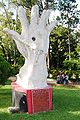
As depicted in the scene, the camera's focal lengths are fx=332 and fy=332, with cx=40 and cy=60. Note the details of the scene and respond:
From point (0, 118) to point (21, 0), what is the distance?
16.8m

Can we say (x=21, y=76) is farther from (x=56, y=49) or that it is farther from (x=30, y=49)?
(x=56, y=49)

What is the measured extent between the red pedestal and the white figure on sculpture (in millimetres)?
255

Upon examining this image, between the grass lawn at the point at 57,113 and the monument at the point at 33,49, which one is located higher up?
the monument at the point at 33,49

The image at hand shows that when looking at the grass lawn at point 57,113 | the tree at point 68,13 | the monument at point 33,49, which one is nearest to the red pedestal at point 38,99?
the monument at point 33,49

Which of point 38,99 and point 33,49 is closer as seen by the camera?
point 38,99

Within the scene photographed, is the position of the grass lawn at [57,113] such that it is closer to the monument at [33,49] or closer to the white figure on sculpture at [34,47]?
the monument at [33,49]

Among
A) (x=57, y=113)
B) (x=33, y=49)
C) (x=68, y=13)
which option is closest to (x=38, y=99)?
(x=57, y=113)

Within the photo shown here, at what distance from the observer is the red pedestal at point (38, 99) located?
9359 mm

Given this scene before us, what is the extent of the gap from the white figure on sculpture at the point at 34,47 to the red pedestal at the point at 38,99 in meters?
0.25

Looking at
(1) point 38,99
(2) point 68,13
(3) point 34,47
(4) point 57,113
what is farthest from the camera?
(2) point 68,13

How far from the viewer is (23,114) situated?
30.1 ft

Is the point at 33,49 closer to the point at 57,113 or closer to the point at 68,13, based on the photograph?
the point at 57,113

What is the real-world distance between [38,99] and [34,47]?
1.56 m

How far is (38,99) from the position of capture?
9.48 meters
